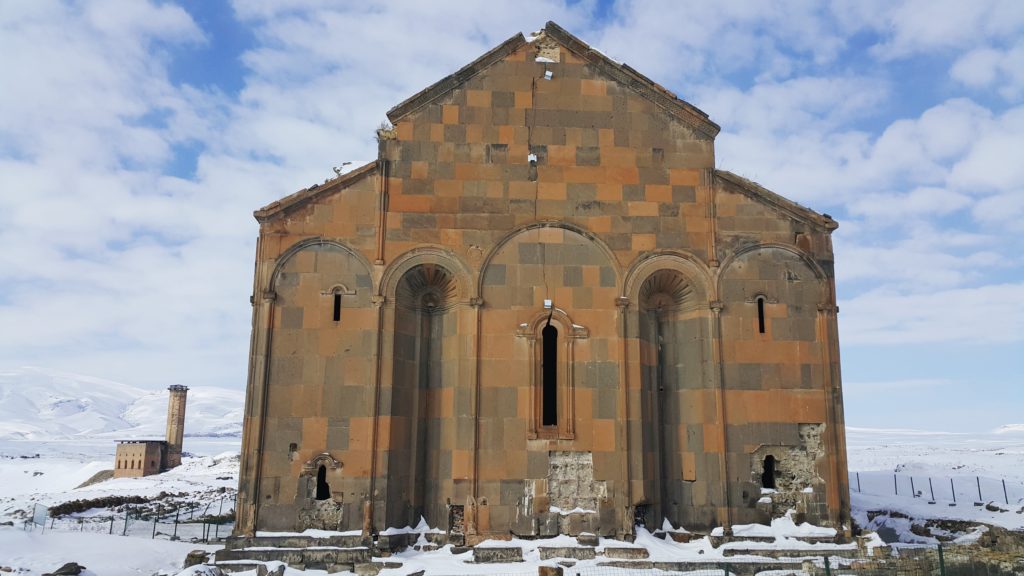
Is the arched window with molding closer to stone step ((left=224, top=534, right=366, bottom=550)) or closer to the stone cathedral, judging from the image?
the stone cathedral

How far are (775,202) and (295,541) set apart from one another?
33.7 ft

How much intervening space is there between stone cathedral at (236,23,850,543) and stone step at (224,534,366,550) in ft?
0.55

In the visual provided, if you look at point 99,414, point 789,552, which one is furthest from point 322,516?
point 99,414

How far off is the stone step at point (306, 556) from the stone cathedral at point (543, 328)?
0.37m

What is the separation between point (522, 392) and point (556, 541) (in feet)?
8.18

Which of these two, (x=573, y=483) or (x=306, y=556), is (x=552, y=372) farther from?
(x=306, y=556)

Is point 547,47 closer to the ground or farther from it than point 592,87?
farther from it

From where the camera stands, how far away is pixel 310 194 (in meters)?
12.5

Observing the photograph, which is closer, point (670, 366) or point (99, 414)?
point (670, 366)

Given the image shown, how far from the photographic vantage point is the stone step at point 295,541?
11219 mm

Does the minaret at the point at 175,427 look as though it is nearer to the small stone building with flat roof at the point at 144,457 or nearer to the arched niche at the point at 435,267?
the small stone building with flat roof at the point at 144,457

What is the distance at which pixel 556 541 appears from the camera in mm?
11469

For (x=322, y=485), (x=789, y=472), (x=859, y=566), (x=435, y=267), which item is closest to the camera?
(x=859, y=566)

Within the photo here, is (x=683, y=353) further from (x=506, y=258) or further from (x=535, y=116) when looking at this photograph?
(x=535, y=116)
